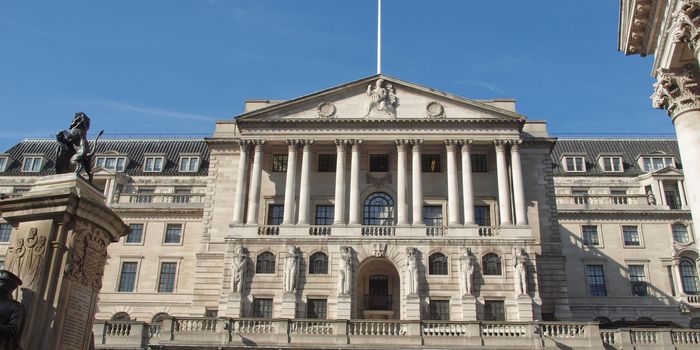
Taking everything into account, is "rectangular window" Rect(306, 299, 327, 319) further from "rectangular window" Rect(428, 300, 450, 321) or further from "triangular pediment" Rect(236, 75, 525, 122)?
"triangular pediment" Rect(236, 75, 525, 122)

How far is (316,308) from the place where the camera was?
45.3 meters

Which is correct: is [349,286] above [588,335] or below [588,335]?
above

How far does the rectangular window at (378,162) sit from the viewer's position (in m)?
52.9

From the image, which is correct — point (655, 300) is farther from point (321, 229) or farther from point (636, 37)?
point (636, 37)

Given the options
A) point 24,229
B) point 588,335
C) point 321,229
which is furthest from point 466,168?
point 24,229

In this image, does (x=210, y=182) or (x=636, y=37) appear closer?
(x=636, y=37)

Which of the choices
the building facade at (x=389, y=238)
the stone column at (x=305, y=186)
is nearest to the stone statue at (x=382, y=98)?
the building facade at (x=389, y=238)

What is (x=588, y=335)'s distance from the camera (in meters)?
36.9

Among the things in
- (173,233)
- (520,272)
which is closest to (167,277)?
(173,233)

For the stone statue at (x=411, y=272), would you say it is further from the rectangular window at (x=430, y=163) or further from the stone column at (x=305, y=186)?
the rectangular window at (x=430, y=163)

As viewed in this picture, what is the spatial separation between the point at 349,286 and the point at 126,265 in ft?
83.1

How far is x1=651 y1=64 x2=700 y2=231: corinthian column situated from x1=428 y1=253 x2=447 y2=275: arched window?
27.8m

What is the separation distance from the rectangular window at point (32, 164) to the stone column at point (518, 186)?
2075 inches

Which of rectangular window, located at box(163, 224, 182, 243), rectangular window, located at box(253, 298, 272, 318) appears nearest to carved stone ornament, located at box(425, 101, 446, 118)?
rectangular window, located at box(253, 298, 272, 318)
